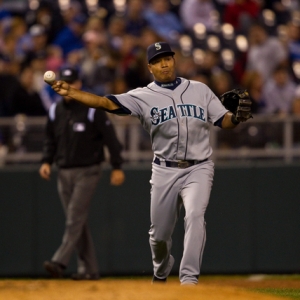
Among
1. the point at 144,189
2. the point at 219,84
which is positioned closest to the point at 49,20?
the point at 219,84

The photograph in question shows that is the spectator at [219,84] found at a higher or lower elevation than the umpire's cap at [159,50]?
lower

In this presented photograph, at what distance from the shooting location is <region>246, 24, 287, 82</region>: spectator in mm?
12422

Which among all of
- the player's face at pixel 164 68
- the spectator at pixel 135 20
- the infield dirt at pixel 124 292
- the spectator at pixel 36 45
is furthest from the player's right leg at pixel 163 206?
the spectator at pixel 135 20

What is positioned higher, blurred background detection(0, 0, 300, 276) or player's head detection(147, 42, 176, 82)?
player's head detection(147, 42, 176, 82)

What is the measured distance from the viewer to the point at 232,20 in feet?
46.4

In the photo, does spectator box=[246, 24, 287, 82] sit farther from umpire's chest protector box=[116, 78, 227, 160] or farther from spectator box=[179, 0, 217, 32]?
umpire's chest protector box=[116, 78, 227, 160]

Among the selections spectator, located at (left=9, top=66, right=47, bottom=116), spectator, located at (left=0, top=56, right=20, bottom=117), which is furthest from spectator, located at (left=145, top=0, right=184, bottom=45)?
spectator, located at (left=9, top=66, right=47, bottom=116)

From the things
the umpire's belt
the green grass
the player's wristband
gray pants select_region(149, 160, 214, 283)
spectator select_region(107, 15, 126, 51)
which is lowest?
the green grass

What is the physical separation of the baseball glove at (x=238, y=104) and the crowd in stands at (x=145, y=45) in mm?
3931

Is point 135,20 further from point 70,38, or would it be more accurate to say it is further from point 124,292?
point 124,292

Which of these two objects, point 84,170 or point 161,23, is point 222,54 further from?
point 84,170

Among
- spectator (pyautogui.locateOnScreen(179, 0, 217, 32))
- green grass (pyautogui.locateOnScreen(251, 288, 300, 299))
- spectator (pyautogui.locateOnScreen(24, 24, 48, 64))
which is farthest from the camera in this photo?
spectator (pyautogui.locateOnScreen(179, 0, 217, 32))

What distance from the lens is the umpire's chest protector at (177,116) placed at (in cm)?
670

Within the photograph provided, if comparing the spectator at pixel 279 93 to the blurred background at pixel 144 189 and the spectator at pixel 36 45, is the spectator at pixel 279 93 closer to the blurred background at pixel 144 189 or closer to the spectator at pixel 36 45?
the blurred background at pixel 144 189
